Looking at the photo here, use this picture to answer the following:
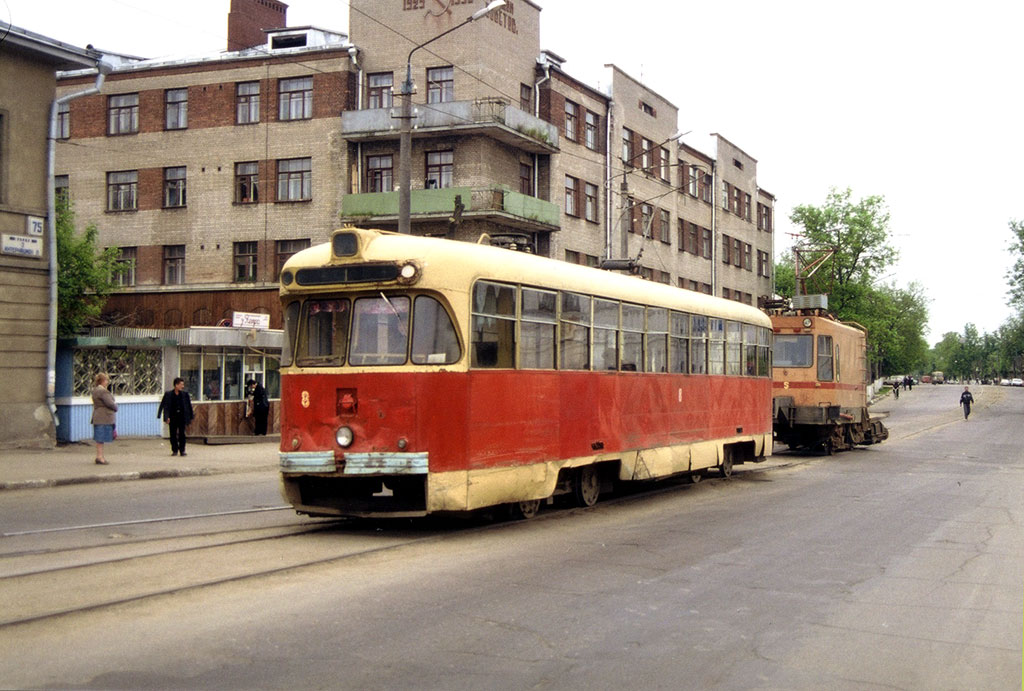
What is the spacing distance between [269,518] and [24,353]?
12.3 metres

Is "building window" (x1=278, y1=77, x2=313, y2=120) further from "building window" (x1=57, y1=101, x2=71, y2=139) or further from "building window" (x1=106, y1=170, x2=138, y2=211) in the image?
"building window" (x1=57, y1=101, x2=71, y2=139)

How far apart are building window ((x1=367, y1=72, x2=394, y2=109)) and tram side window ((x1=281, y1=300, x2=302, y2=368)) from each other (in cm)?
2939

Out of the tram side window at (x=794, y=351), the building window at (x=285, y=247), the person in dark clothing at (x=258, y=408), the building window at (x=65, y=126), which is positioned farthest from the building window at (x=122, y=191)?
the tram side window at (x=794, y=351)

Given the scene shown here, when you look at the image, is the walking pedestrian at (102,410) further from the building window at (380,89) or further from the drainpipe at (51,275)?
the building window at (380,89)

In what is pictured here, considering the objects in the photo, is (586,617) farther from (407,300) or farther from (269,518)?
(269,518)

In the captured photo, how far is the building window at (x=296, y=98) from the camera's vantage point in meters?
40.1

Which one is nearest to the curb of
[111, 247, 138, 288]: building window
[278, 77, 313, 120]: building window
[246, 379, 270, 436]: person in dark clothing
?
[246, 379, 270, 436]: person in dark clothing

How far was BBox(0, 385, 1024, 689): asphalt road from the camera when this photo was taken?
18.5 ft

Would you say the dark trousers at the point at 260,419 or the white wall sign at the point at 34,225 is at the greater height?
the white wall sign at the point at 34,225

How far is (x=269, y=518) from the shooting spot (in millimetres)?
12055

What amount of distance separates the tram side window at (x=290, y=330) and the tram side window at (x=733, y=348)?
872 cm

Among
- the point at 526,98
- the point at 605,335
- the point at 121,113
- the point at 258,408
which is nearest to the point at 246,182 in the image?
the point at 121,113

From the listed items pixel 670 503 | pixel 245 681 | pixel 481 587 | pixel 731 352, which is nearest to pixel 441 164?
pixel 731 352

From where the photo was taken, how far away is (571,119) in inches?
1704
